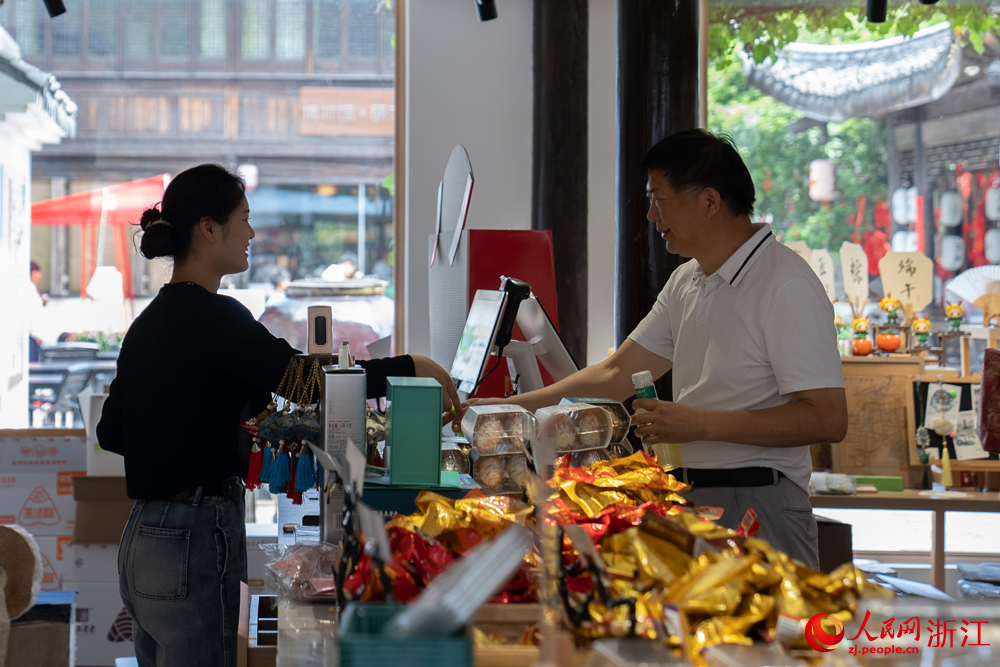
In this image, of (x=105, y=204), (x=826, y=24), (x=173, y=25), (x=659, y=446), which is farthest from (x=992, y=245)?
(x=105, y=204)

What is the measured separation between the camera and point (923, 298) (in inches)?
160

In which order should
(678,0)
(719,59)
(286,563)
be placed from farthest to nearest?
1. (719,59)
2. (678,0)
3. (286,563)

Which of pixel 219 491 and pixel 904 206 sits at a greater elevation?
pixel 904 206

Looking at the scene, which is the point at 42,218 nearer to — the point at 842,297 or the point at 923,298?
the point at 842,297

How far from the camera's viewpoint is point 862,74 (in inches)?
170

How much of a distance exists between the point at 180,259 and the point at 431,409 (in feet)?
2.42

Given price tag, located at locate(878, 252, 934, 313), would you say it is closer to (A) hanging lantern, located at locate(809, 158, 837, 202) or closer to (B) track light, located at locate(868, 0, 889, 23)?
(A) hanging lantern, located at locate(809, 158, 837, 202)

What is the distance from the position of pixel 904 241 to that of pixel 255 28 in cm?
358

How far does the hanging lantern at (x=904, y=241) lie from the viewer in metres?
4.30

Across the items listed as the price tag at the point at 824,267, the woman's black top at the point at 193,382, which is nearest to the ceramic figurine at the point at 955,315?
the price tag at the point at 824,267

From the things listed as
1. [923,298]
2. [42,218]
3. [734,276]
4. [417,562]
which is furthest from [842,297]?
[42,218]

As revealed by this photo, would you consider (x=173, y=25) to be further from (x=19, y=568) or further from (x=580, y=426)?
(x=580, y=426)

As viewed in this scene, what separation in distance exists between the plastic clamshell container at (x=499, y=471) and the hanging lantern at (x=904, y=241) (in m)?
3.40

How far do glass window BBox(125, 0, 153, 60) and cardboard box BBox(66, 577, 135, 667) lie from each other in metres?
2.63
